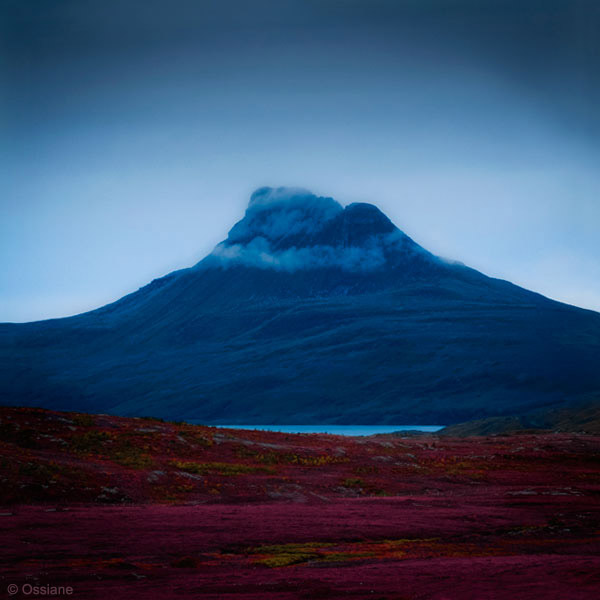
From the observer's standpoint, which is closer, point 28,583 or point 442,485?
point 28,583

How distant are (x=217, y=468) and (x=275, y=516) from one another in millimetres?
11038

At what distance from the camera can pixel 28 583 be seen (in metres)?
16.0

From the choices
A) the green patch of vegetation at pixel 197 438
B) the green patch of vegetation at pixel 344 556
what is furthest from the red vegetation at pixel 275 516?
the green patch of vegetation at pixel 197 438

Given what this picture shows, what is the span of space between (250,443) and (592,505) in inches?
794

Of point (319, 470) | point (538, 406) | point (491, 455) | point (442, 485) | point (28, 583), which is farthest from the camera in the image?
point (538, 406)

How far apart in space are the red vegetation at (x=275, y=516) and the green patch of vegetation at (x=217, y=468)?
0.48ft

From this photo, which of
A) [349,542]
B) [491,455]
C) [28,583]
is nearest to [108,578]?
[28,583]

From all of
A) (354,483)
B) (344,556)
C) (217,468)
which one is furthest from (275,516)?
(217,468)

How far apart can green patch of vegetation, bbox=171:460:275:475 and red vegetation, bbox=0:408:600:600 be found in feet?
0.48

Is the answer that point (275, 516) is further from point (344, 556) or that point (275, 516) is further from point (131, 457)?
point (131, 457)

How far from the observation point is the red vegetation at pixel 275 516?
1656 cm

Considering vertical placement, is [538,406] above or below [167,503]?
below

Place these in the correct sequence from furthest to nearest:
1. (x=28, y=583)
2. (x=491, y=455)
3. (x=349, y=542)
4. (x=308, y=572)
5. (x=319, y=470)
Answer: (x=491, y=455)
(x=319, y=470)
(x=349, y=542)
(x=308, y=572)
(x=28, y=583)

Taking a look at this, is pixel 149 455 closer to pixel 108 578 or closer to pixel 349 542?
pixel 349 542
